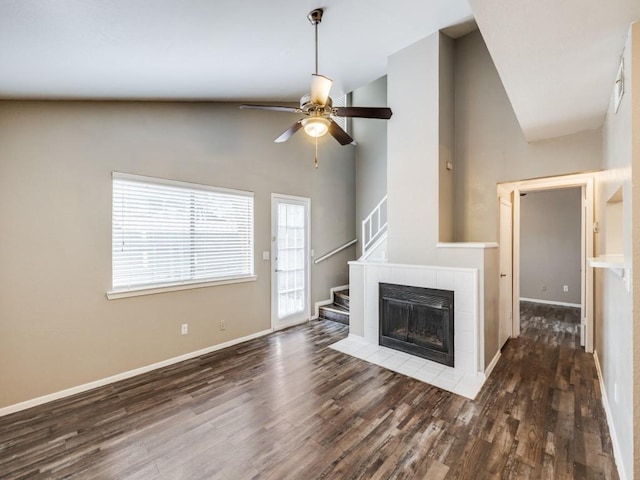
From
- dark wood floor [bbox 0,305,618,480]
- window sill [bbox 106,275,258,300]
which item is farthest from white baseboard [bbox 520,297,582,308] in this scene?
window sill [bbox 106,275,258,300]

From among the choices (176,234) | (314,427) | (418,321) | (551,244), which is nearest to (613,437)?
(418,321)

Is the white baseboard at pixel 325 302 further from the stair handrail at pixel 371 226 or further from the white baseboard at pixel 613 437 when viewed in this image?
the white baseboard at pixel 613 437

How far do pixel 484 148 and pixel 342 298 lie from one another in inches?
128

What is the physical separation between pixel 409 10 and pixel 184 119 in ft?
8.98

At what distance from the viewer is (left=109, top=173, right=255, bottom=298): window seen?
306 cm

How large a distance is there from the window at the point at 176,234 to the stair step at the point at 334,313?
164 cm

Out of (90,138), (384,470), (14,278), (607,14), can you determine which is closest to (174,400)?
(14,278)

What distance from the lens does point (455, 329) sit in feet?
10.3

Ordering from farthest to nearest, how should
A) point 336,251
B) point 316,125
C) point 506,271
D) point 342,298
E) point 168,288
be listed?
point 336,251
point 342,298
point 506,271
point 168,288
point 316,125

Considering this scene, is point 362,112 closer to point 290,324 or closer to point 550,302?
point 290,324

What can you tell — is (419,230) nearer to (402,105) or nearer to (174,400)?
(402,105)

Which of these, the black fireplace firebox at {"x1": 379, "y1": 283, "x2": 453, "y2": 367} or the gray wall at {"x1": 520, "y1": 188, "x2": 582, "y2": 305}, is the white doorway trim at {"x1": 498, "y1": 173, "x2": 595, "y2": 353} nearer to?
the black fireplace firebox at {"x1": 379, "y1": 283, "x2": 453, "y2": 367}

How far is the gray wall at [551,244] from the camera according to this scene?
18.9 ft

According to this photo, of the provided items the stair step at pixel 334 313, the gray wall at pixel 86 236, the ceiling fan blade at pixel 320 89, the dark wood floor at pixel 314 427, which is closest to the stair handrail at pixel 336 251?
the stair step at pixel 334 313
